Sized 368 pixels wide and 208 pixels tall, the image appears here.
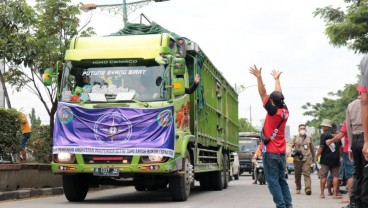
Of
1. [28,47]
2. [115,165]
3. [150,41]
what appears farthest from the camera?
[28,47]

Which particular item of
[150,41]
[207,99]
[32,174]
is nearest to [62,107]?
[150,41]

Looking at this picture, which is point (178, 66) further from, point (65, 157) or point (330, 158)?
point (330, 158)

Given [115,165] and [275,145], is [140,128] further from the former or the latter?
[275,145]

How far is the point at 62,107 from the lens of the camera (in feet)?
38.6

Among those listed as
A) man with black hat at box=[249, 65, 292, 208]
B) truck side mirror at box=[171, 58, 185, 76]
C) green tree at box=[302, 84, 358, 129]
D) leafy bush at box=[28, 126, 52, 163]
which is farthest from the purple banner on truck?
green tree at box=[302, 84, 358, 129]

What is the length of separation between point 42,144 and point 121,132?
7.21 metres

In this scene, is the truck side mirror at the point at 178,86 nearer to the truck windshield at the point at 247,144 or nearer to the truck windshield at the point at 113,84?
the truck windshield at the point at 113,84

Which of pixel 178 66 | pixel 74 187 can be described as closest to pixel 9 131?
pixel 74 187

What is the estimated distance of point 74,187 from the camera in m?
12.4

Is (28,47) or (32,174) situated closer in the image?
(28,47)

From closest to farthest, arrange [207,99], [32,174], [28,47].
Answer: [28,47] < [32,174] < [207,99]

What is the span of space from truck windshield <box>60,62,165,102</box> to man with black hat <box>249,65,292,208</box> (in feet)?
11.9

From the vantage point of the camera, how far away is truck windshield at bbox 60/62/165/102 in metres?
11.7

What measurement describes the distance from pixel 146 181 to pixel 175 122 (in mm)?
1492
